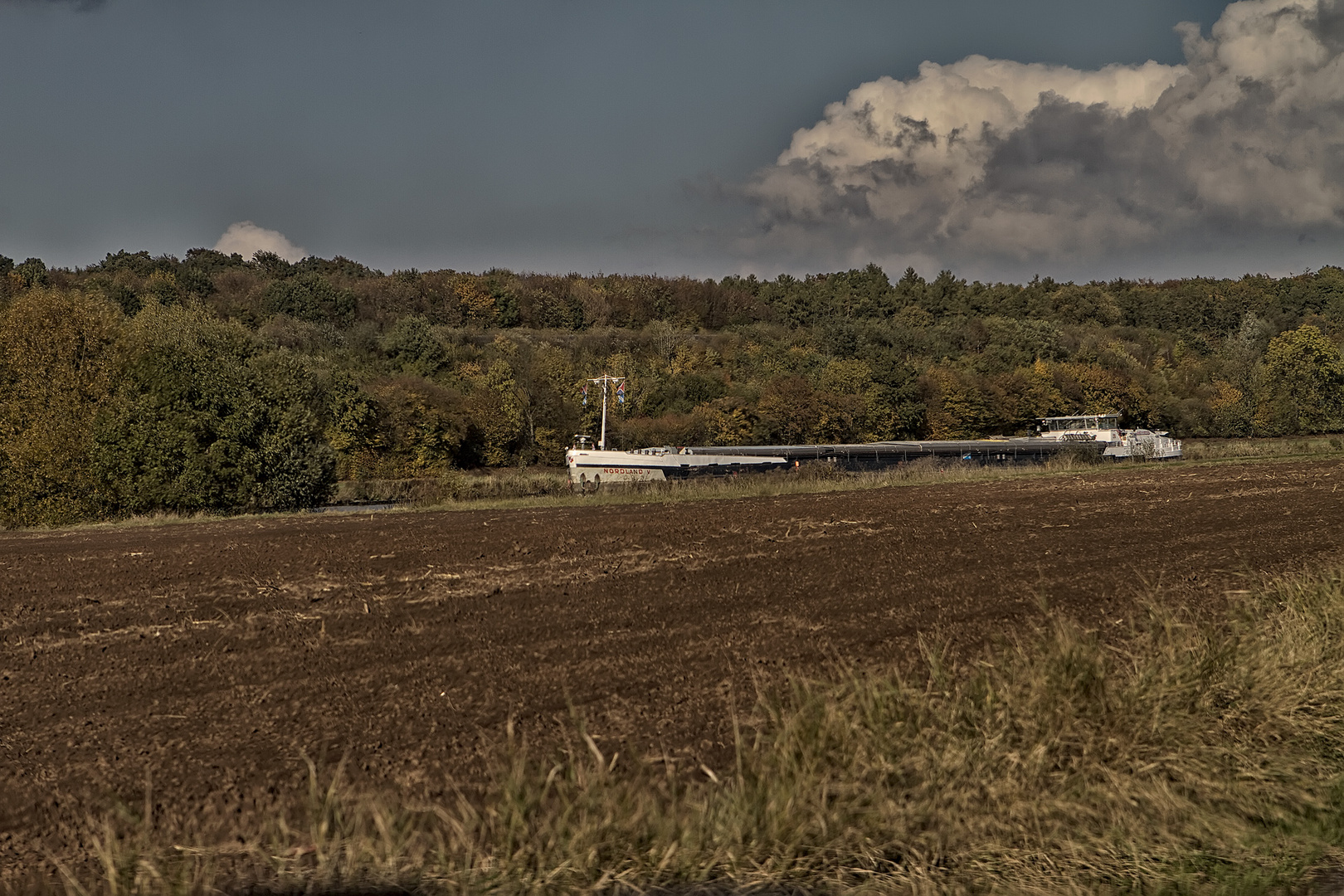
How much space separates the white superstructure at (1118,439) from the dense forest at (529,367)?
25.1 m

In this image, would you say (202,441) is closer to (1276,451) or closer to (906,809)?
(906,809)

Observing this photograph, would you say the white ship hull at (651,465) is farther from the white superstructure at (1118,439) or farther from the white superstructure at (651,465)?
the white superstructure at (1118,439)

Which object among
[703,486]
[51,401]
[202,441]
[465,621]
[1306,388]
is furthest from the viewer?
[1306,388]

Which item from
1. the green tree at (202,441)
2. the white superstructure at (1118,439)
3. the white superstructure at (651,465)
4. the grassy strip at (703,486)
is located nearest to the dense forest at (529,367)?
the green tree at (202,441)

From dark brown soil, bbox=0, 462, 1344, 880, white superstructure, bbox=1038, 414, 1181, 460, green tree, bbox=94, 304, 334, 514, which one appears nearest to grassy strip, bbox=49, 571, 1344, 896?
dark brown soil, bbox=0, 462, 1344, 880

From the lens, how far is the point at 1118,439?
201 ft

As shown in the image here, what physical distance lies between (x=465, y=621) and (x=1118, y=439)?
58380 millimetres

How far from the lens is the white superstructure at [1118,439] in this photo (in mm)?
56844

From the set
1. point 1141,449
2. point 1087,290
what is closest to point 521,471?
point 1141,449

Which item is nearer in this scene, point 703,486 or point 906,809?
point 906,809

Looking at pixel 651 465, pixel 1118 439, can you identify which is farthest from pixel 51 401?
pixel 1118 439

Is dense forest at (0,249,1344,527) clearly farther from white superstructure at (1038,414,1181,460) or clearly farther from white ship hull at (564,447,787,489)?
white superstructure at (1038,414,1181,460)

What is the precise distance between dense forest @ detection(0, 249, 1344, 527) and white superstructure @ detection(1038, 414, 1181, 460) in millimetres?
25064

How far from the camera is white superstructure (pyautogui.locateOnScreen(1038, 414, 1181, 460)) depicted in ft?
186
